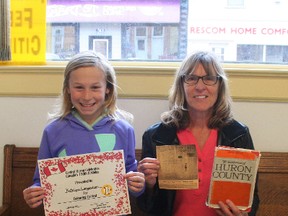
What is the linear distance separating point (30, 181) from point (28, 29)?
0.85 meters

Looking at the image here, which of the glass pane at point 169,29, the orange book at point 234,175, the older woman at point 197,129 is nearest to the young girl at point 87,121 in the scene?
the older woman at point 197,129

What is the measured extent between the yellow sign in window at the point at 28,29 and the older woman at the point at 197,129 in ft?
2.88

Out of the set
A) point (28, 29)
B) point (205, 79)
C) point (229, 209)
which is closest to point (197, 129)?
point (205, 79)

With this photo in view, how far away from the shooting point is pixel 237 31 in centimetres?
220

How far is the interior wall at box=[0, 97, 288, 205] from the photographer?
205 centimetres

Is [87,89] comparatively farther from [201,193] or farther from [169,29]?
[169,29]

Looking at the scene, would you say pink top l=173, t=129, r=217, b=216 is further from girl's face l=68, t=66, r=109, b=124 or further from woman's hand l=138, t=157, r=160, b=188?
girl's face l=68, t=66, r=109, b=124

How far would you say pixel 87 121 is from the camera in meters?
1.65

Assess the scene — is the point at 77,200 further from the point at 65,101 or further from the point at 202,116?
the point at 202,116

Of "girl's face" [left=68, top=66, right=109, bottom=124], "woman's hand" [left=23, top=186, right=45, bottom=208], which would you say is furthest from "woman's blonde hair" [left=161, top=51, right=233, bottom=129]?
"woman's hand" [left=23, top=186, right=45, bottom=208]

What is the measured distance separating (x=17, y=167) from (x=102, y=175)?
79 cm

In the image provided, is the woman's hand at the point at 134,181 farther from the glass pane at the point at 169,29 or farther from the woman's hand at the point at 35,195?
the glass pane at the point at 169,29

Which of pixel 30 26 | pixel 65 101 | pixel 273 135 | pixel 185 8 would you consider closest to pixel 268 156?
pixel 273 135

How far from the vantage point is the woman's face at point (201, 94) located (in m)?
1.63
